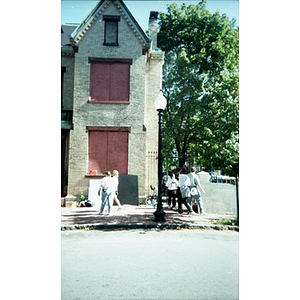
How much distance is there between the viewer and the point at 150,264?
254 centimetres

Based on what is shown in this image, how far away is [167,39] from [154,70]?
297 millimetres

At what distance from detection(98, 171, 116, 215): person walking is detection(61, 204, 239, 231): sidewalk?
2.1 inches

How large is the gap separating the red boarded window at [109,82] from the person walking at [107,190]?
2.14 feet

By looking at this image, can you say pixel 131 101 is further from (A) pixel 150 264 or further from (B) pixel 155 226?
(A) pixel 150 264

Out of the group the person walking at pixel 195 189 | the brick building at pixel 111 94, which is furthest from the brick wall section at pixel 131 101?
Answer: the person walking at pixel 195 189

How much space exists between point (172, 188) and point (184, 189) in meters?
0.11

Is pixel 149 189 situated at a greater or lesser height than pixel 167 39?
lesser

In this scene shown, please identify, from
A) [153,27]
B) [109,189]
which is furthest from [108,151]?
[153,27]

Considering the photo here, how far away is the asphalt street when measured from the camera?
2377 millimetres

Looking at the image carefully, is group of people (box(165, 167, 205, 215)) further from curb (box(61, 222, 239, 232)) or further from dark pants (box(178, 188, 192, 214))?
curb (box(61, 222, 239, 232))

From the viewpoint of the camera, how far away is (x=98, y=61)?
110 inches
